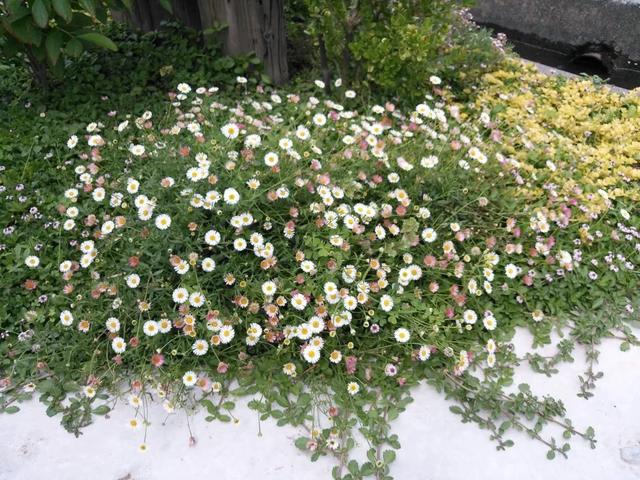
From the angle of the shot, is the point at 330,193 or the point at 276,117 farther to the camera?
the point at 276,117

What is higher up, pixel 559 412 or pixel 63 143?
pixel 63 143

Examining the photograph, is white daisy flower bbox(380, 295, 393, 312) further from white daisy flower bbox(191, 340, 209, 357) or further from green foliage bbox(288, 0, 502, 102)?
green foliage bbox(288, 0, 502, 102)

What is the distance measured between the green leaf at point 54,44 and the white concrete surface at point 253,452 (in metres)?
1.64

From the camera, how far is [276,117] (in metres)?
2.85

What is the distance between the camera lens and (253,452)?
1.75 meters

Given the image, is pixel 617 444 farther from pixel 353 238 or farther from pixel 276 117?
pixel 276 117

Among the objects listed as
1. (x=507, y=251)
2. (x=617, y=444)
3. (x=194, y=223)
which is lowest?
(x=617, y=444)

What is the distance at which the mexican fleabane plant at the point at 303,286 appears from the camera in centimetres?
189

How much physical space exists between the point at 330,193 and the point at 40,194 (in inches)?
55.7

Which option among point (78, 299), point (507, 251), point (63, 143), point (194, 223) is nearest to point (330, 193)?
point (194, 223)

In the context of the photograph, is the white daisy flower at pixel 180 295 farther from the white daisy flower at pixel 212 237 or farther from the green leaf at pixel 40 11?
the green leaf at pixel 40 11

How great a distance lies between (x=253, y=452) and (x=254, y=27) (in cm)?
243

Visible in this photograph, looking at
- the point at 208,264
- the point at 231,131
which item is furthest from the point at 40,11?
the point at 208,264

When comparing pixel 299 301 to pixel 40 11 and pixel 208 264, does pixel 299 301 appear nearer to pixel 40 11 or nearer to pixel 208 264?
pixel 208 264
